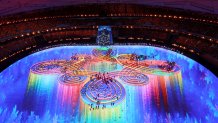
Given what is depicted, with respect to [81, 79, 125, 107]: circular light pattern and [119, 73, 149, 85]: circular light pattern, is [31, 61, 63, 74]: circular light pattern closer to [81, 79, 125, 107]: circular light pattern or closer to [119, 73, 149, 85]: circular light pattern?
[81, 79, 125, 107]: circular light pattern

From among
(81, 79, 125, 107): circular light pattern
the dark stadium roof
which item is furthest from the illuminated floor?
the dark stadium roof

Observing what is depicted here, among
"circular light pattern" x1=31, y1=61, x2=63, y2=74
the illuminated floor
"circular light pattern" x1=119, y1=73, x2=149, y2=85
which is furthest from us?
"circular light pattern" x1=31, y1=61, x2=63, y2=74

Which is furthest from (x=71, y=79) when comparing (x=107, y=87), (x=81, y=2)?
(x=81, y=2)

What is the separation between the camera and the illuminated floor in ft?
30.0

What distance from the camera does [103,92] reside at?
9.98 metres

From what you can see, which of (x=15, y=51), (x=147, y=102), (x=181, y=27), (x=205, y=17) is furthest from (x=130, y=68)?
(x=15, y=51)

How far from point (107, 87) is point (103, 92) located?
326 mm

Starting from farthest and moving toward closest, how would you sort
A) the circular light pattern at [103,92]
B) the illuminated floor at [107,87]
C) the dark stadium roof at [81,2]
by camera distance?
the dark stadium roof at [81,2] < the circular light pattern at [103,92] < the illuminated floor at [107,87]

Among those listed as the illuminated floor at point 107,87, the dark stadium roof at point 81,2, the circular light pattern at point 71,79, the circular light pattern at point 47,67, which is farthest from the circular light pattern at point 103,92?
the dark stadium roof at point 81,2

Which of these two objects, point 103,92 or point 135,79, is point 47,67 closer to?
point 103,92

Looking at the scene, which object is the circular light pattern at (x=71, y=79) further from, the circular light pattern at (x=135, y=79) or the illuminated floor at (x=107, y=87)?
the circular light pattern at (x=135, y=79)

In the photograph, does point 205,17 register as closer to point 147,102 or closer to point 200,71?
point 200,71

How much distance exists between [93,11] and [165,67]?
4.45 meters

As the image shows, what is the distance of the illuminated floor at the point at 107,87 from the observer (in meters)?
9.16
